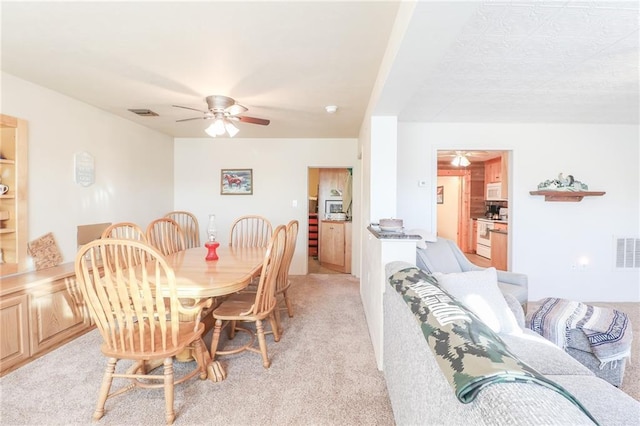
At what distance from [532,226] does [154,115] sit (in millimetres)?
4940

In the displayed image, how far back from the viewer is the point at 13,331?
2145 mm

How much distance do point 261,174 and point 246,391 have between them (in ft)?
11.7

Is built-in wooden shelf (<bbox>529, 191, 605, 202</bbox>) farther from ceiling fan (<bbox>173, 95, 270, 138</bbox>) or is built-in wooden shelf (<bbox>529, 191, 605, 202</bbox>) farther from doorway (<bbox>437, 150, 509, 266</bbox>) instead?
ceiling fan (<bbox>173, 95, 270, 138</bbox>)

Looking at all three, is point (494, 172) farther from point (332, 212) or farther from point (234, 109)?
point (234, 109)

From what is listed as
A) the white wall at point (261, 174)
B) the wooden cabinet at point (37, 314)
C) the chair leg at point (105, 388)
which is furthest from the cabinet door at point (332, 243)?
the chair leg at point (105, 388)

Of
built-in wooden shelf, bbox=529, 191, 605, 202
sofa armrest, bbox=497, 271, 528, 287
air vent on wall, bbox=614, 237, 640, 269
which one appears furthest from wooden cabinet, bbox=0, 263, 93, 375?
air vent on wall, bbox=614, 237, 640, 269

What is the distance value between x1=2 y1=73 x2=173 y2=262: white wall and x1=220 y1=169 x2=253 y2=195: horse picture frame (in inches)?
40.8

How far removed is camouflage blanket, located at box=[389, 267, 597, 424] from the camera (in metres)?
0.70

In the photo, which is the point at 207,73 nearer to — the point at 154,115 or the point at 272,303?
the point at 154,115

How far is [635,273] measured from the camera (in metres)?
3.83

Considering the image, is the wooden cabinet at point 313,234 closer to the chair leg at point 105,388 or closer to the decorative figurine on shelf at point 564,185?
the decorative figurine on shelf at point 564,185

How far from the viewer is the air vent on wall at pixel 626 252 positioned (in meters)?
3.85

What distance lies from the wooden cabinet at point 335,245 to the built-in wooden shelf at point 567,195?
2802mm

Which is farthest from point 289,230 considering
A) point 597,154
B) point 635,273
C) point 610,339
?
point 635,273
